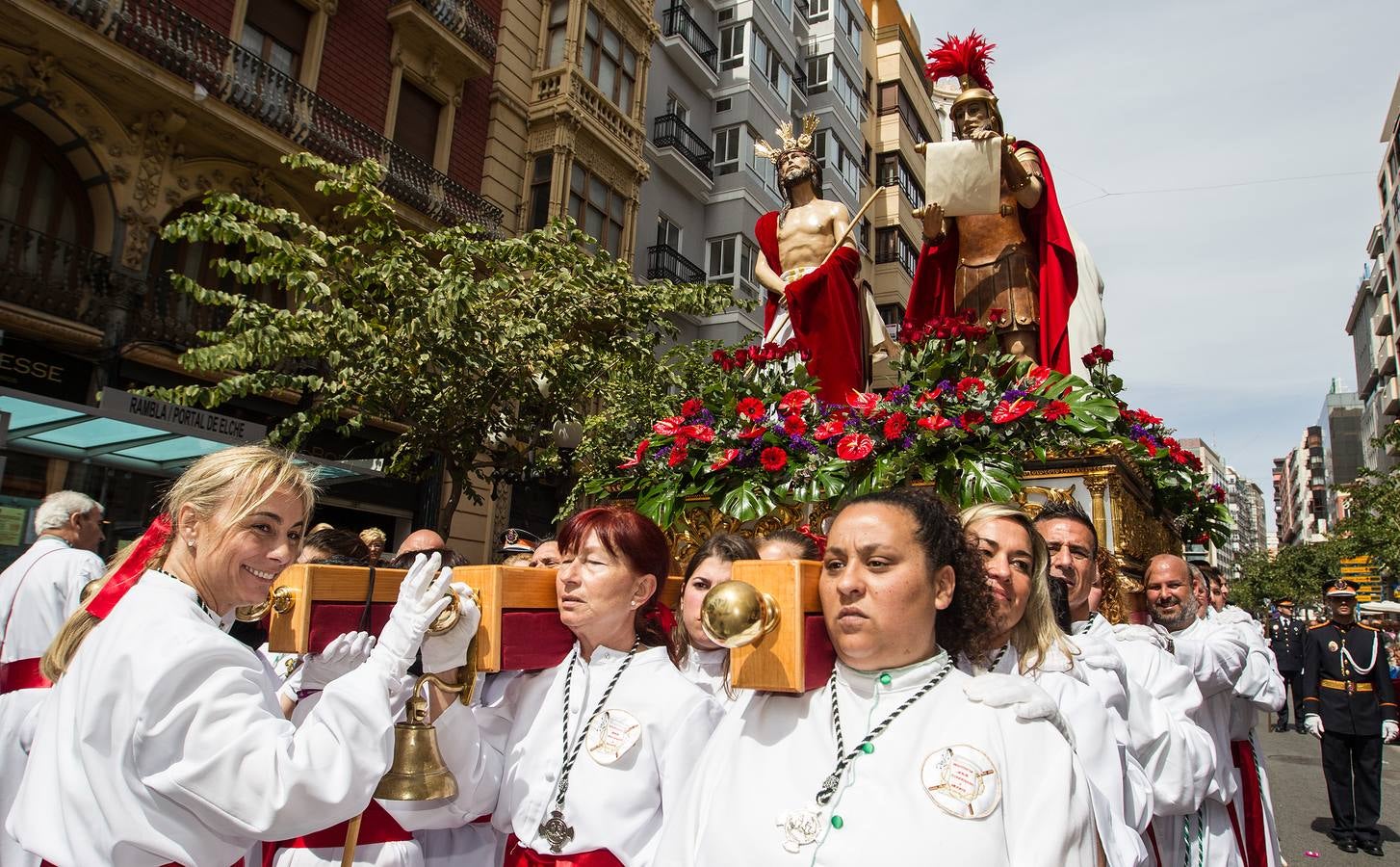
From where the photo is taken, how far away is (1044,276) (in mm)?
6117

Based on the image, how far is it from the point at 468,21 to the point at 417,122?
7.35 feet

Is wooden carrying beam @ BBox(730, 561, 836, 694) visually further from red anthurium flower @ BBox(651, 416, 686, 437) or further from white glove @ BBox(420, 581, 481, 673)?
red anthurium flower @ BBox(651, 416, 686, 437)

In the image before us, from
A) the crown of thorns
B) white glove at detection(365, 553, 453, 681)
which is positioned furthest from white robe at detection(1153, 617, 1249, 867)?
the crown of thorns

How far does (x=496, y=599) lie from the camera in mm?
2387

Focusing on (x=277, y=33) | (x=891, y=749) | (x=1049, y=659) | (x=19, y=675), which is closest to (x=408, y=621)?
(x=891, y=749)

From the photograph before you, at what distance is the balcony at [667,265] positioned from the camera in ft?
71.8

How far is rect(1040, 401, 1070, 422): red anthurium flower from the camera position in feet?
14.2

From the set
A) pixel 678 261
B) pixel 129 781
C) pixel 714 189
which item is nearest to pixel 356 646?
pixel 129 781

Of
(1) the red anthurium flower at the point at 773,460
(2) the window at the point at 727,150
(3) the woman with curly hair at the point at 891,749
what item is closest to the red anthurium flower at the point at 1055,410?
(1) the red anthurium flower at the point at 773,460

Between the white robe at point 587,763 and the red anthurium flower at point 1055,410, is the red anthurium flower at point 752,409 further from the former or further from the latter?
the white robe at point 587,763

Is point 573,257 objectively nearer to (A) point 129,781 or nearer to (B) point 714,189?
(A) point 129,781

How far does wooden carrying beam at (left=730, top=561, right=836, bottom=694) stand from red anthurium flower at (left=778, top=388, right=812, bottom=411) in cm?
271

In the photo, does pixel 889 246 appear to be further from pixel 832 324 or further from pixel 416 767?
pixel 416 767

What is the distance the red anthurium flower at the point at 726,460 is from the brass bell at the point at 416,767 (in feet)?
8.17
